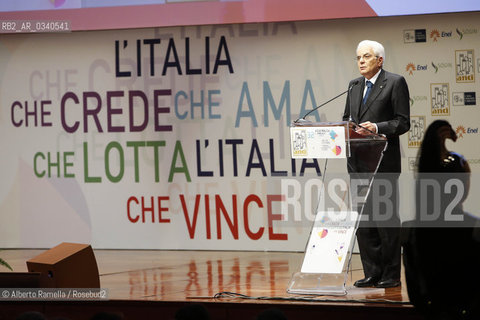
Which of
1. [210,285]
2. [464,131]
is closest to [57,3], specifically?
[210,285]

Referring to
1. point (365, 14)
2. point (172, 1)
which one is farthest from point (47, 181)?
point (365, 14)

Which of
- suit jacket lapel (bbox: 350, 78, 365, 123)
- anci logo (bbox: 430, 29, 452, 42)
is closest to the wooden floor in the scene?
suit jacket lapel (bbox: 350, 78, 365, 123)

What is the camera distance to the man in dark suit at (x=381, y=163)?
5469 mm

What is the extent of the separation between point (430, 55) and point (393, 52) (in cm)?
32

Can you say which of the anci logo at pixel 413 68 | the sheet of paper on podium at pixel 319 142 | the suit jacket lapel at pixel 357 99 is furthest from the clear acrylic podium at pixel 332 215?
the anci logo at pixel 413 68

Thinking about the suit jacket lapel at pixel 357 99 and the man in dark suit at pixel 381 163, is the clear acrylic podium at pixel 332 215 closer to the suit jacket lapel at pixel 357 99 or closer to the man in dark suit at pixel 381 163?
the man in dark suit at pixel 381 163

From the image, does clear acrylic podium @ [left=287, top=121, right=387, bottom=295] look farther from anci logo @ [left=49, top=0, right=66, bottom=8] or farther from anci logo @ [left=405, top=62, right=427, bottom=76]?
anci logo @ [left=49, top=0, right=66, bottom=8]

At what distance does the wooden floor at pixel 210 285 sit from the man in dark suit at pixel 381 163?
182 mm

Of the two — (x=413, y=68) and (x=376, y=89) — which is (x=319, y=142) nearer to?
(x=376, y=89)

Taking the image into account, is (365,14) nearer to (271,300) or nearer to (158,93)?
(158,93)

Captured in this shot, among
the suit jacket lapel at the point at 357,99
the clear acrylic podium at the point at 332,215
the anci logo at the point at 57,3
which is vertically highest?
the anci logo at the point at 57,3

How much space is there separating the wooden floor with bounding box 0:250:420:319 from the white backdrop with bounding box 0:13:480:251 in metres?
0.30

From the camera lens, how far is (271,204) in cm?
779

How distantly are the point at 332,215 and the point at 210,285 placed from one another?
1155 mm
